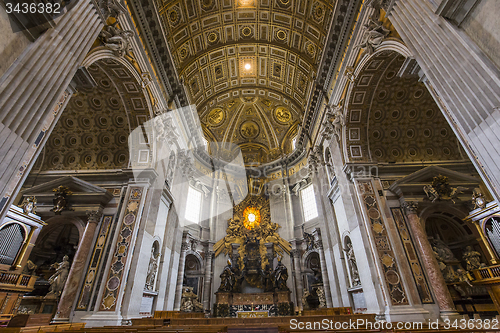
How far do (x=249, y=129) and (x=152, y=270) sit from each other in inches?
547

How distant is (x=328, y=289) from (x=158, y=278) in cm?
805

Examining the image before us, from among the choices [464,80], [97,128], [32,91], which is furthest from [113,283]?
[464,80]

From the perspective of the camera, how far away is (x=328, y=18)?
11375 millimetres

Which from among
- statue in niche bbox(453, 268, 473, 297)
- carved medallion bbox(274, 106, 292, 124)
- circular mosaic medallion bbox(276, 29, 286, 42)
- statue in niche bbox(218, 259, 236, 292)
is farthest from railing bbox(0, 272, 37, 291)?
carved medallion bbox(274, 106, 292, 124)

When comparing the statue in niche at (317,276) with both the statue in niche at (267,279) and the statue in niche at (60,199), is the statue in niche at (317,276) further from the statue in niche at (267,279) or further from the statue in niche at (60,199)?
the statue in niche at (60,199)

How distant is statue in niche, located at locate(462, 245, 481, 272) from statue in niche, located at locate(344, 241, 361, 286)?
11.4ft

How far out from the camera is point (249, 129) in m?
20.7

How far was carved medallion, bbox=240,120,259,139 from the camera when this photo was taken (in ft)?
67.3

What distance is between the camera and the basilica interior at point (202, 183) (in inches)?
167

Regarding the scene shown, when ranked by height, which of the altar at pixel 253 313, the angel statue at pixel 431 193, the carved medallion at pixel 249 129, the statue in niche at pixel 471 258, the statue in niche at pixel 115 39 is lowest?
the altar at pixel 253 313

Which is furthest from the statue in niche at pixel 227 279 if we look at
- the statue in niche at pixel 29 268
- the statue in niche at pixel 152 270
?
the statue in niche at pixel 29 268

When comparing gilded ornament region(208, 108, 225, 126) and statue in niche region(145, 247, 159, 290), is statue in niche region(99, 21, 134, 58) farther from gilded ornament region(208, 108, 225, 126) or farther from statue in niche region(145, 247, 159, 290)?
gilded ornament region(208, 108, 225, 126)

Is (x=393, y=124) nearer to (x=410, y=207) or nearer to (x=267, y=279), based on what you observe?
(x=410, y=207)

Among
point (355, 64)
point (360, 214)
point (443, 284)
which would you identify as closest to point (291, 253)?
point (360, 214)
